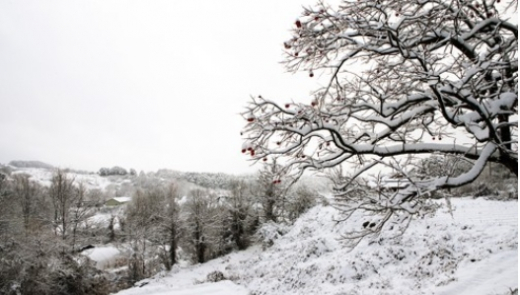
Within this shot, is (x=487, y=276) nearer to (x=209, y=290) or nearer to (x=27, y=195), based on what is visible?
(x=209, y=290)

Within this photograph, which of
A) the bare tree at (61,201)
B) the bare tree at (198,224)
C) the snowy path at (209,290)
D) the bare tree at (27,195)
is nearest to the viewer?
the snowy path at (209,290)

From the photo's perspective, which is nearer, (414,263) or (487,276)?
(487,276)

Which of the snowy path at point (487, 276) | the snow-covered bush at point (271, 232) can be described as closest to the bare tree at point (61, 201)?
the snow-covered bush at point (271, 232)

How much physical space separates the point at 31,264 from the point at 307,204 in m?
23.7

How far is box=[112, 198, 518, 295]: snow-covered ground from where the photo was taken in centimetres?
831

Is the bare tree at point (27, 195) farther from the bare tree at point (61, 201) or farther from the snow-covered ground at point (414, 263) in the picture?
the snow-covered ground at point (414, 263)

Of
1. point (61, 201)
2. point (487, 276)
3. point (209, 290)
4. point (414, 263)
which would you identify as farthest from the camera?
point (61, 201)

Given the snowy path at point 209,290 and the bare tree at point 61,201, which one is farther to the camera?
the bare tree at point 61,201

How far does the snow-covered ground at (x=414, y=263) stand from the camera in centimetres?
831

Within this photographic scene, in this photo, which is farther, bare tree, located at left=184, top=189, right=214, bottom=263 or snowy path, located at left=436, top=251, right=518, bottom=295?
bare tree, located at left=184, top=189, right=214, bottom=263

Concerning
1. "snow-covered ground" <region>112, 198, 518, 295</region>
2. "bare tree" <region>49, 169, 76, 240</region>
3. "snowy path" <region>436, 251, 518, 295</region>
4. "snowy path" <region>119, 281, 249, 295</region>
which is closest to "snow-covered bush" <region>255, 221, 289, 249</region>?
"snow-covered ground" <region>112, 198, 518, 295</region>

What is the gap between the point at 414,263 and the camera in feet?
35.9

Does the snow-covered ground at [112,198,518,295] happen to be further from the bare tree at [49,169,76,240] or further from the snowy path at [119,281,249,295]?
the bare tree at [49,169,76,240]

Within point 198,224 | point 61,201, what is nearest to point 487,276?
point 198,224
